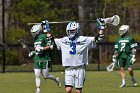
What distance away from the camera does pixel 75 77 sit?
1216 centimetres

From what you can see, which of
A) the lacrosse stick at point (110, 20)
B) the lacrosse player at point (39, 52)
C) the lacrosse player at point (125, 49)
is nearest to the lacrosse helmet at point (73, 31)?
the lacrosse stick at point (110, 20)

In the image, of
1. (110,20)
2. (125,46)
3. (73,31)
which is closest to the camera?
(73,31)

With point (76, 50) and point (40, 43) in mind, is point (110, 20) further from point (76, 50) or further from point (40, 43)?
point (40, 43)

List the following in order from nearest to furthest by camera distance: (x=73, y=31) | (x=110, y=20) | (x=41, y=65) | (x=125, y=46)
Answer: (x=73, y=31)
(x=110, y=20)
(x=41, y=65)
(x=125, y=46)

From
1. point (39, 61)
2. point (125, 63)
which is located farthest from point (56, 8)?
point (39, 61)

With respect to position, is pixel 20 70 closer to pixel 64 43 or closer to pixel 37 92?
pixel 37 92

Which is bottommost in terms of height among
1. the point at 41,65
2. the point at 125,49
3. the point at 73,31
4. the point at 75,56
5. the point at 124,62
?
the point at 124,62

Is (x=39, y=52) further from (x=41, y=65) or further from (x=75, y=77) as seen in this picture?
(x=75, y=77)

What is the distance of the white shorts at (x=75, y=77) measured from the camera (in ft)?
39.7

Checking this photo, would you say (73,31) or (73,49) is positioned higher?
(73,31)

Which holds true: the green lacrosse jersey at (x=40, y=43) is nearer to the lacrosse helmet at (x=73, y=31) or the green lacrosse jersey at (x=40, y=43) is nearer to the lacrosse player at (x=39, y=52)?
the lacrosse player at (x=39, y=52)

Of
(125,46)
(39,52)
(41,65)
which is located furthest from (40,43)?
(125,46)

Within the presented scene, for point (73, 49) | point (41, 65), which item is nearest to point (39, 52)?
point (41, 65)

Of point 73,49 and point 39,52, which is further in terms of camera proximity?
point 39,52
